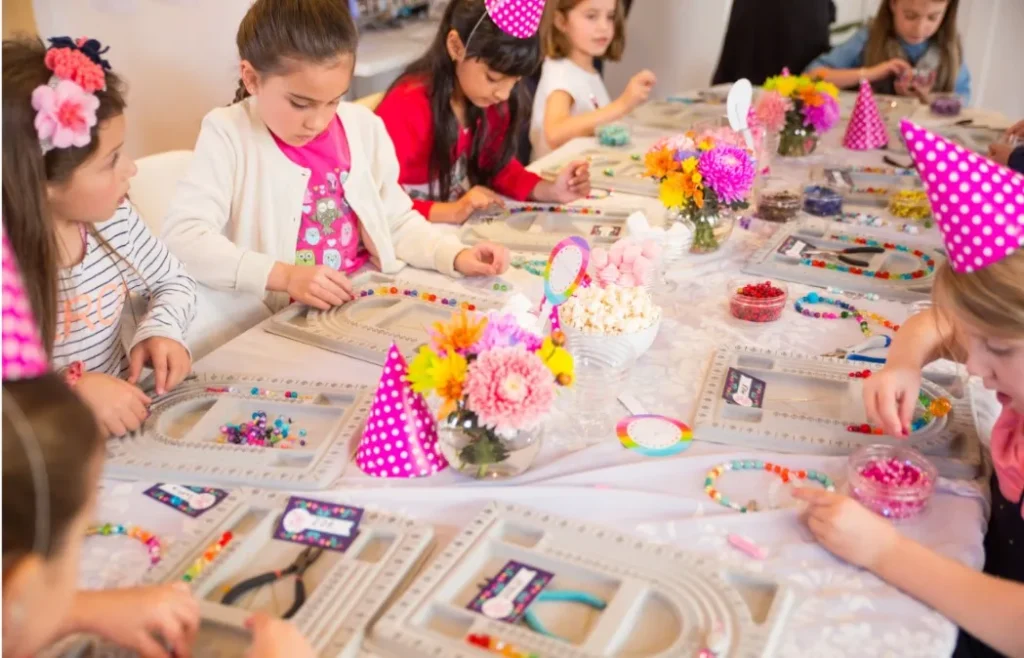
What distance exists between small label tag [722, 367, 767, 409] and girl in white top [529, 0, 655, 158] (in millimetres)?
1491

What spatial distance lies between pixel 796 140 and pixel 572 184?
0.71 metres

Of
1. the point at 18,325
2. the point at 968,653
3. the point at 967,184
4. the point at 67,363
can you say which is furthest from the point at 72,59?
the point at 968,653

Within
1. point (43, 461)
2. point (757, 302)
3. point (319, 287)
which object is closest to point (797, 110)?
point (757, 302)

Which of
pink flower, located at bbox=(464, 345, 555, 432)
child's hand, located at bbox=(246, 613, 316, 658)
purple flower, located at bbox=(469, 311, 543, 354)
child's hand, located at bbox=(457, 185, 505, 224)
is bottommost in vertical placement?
child's hand, located at bbox=(246, 613, 316, 658)

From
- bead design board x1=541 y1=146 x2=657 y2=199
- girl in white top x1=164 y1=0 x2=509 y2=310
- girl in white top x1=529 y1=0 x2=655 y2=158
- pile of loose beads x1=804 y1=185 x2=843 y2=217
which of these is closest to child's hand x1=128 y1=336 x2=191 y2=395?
girl in white top x1=164 y1=0 x2=509 y2=310

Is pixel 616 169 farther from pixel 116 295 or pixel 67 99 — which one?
pixel 67 99

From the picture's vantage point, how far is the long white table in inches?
33.8

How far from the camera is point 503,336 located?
1.00 meters

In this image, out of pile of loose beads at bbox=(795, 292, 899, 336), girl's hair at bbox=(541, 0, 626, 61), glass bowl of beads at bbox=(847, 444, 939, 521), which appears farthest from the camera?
girl's hair at bbox=(541, 0, 626, 61)

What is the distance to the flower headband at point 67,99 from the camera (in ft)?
3.66

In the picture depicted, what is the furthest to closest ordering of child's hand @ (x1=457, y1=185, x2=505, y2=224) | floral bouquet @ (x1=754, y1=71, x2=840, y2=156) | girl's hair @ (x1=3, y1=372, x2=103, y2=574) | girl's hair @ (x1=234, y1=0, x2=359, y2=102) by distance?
floral bouquet @ (x1=754, y1=71, x2=840, y2=156) < child's hand @ (x1=457, y1=185, x2=505, y2=224) < girl's hair @ (x1=234, y1=0, x2=359, y2=102) < girl's hair @ (x1=3, y1=372, x2=103, y2=574)

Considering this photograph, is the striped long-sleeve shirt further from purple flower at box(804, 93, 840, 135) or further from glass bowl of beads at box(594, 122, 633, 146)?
purple flower at box(804, 93, 840, 135)

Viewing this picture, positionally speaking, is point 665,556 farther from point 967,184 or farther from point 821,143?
point 821,143

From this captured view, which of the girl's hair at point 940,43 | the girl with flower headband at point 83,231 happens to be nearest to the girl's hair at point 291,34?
the girl with flower headband at point 83,231
